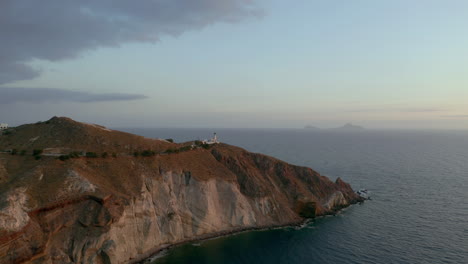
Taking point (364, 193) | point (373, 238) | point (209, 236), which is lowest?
point (209, 236)

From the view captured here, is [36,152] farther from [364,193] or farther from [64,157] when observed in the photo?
[364,193]

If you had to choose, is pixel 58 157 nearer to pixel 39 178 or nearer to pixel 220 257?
pixel 39 178

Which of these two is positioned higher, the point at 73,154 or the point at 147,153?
the point at 73,154

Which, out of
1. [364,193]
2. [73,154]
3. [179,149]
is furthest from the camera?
[364,193]

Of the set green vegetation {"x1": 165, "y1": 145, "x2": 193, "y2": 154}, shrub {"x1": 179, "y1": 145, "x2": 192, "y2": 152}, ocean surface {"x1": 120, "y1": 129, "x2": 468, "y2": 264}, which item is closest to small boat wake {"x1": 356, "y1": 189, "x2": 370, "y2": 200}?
ocean surface {"x1": 120, "y1": 129, "x2": 468, "y2": 264}

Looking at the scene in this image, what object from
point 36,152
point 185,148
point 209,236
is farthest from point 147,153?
point 209,236

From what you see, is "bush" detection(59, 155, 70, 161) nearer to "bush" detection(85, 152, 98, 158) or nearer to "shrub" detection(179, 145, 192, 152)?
"bush" detection(85, 152, 98, 158)

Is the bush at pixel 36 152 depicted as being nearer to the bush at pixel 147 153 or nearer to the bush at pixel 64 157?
the bush at pixel 64 157

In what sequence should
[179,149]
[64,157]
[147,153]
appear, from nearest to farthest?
[64,157], [147,153], [179,149]

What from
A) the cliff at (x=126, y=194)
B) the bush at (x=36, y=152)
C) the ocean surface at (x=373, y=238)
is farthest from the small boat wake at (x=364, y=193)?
the bush at (x=36, y=152)
